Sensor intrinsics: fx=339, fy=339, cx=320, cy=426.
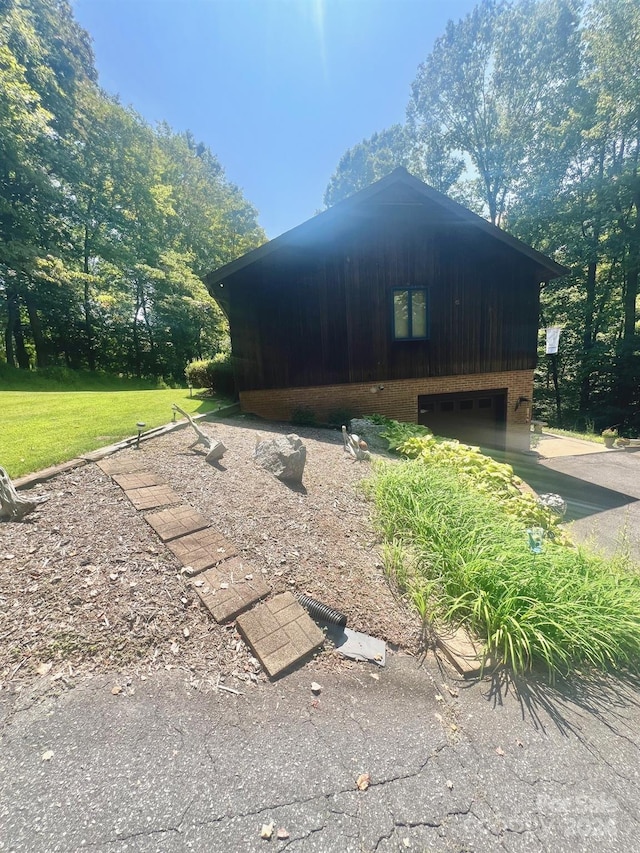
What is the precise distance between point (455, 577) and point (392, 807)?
1.48 metres

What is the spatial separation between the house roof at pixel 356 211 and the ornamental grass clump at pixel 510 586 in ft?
23.0

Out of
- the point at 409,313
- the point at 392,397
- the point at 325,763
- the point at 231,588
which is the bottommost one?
the point at 325,763

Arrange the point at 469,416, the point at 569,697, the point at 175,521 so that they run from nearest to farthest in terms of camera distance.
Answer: the point at 569,697 < the point at 175,521 < the point at 469,416

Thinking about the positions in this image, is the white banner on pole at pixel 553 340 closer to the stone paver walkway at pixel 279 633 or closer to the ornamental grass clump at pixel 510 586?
the ornamental grass clump at pixel 510 586

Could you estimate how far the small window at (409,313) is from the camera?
9.38 m

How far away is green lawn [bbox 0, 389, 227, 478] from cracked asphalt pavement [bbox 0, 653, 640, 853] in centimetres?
300

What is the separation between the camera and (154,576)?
96.3 inches

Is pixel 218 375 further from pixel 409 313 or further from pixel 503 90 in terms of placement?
pixel 503 90

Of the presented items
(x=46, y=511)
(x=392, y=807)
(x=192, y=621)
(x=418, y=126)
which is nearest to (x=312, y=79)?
(x=418, y=126)

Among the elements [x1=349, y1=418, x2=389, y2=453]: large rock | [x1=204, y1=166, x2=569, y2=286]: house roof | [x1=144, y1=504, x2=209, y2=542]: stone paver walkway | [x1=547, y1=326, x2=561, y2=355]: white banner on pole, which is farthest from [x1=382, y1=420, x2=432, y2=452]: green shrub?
[x1=547, y1=326, x2=561, y2=355]: white banner on pole

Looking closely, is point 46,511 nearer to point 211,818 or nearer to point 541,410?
point 211,818

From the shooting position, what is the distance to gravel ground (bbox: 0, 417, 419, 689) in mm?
1957

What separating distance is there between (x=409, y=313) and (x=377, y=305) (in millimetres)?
973

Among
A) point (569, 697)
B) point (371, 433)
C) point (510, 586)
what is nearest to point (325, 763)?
point (569, 697)
